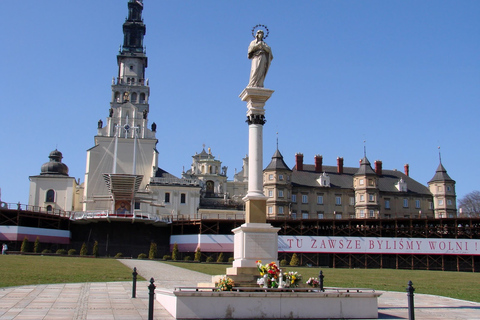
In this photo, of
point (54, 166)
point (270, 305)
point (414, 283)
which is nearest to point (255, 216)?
point (270, 305)

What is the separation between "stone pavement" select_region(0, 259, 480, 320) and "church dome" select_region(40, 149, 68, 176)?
6483 centimetres

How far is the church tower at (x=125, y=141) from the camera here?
79.4m

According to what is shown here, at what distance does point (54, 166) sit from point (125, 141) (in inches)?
469

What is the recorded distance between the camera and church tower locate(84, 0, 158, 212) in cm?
7938

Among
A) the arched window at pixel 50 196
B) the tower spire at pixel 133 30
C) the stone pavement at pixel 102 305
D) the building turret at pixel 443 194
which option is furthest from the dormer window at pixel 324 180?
the stone pavement at pixel 102 305

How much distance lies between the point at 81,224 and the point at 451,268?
44418mm

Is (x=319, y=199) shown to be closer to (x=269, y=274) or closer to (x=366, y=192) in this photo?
(x=366, y=192)

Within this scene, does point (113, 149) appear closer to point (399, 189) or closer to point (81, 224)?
point (81, 224)

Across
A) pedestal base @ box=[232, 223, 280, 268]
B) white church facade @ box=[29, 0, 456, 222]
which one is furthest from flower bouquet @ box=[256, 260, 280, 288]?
white church facade @ box=[29, 0, 456, 222]

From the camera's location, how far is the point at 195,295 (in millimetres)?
15219

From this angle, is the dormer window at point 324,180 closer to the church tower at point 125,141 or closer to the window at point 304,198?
the window at point 304,198

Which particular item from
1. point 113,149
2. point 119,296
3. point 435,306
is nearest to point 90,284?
point 119,296

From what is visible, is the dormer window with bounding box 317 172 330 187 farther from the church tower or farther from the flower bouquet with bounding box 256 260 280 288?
the flower bouquet with bounding box 256 260 280 288

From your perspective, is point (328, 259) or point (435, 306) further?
point (328, 259)
